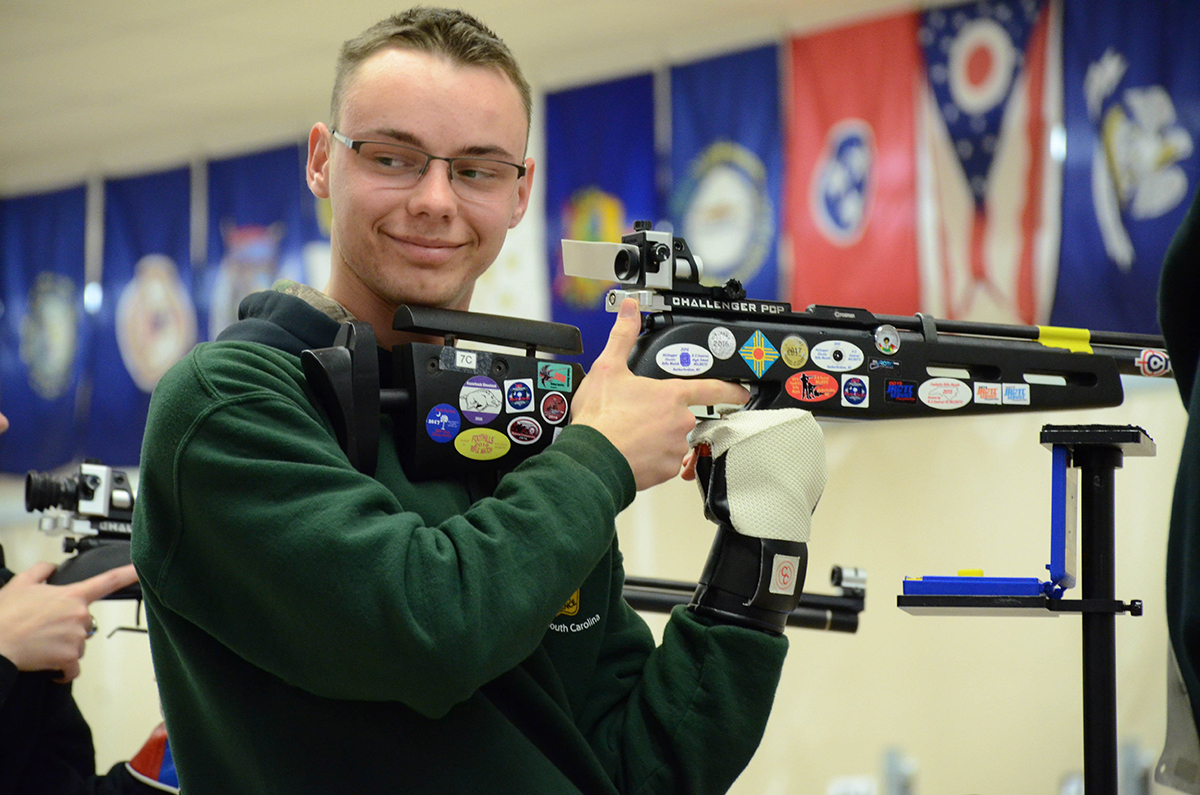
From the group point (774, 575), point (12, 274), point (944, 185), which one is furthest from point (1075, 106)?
point (12, 274)

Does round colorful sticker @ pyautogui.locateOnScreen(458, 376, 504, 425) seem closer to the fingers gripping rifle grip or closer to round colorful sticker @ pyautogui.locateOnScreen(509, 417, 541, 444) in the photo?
round colorful sticker @ pyautogui.locateOnScreen(509, 417, 541, 444)

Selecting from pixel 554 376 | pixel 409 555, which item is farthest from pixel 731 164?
pixel 409 555

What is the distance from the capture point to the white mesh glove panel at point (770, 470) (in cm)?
127

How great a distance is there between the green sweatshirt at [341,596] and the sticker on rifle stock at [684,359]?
34cm

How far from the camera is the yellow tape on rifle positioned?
1759 millimetres

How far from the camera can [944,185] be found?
3814 millimetres

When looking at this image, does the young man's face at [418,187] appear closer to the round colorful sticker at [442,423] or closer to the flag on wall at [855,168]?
the round colorful sticker at [442,423]

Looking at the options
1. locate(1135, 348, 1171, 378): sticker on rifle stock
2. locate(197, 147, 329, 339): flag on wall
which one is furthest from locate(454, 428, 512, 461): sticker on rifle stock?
locate(197, 147, 329, 339): flag on wall

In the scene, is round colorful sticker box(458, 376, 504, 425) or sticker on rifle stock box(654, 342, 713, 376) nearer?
round colorful sticker box(458, 376, 504, 425)

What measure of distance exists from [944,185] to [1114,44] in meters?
0.66

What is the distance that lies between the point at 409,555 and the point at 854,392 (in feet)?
2.87

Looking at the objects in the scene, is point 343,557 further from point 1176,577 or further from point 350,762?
point 1176,577

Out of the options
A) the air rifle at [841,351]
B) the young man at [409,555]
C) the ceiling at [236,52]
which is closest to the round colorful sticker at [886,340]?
the air rifle at [841,351]

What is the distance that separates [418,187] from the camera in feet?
4.13
